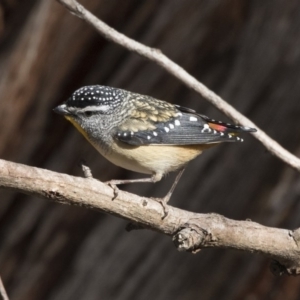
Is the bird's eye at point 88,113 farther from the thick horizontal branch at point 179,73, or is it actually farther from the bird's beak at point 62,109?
the thick horizontal branch at point 179,73

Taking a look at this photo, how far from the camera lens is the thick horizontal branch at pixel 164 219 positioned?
2.60m

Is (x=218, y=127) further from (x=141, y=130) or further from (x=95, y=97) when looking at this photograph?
(x=95, y=97)

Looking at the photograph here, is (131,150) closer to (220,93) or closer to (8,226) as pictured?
(220,93)

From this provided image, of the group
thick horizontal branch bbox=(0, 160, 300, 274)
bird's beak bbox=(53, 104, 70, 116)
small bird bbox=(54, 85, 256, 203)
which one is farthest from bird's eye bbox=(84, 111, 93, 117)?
thick horizontal branch bbox=(0, 160, 300, 274)

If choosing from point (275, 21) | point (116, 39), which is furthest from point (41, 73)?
point (275, 21)

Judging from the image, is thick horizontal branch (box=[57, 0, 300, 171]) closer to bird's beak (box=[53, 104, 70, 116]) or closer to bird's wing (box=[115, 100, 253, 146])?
bird's wing (box=[115, 100, 253, 146])

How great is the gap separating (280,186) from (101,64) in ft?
5.26

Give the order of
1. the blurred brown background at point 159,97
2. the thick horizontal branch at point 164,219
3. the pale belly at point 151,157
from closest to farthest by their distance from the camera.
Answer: the thick horizontal branch at point 164,219 < the pale belly at point 151,157 < the blurred brown background at point 159,97

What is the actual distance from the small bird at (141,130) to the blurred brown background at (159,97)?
0.95 meters

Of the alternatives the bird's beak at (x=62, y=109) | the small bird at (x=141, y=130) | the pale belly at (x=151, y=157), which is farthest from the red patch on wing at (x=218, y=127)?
the bird's beak at (x=62, y=109)

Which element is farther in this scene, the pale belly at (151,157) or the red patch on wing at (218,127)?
the red patch on wing at (218,127)

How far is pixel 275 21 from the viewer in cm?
449

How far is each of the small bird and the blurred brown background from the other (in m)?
0.95

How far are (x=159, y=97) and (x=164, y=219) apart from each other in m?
1.92
